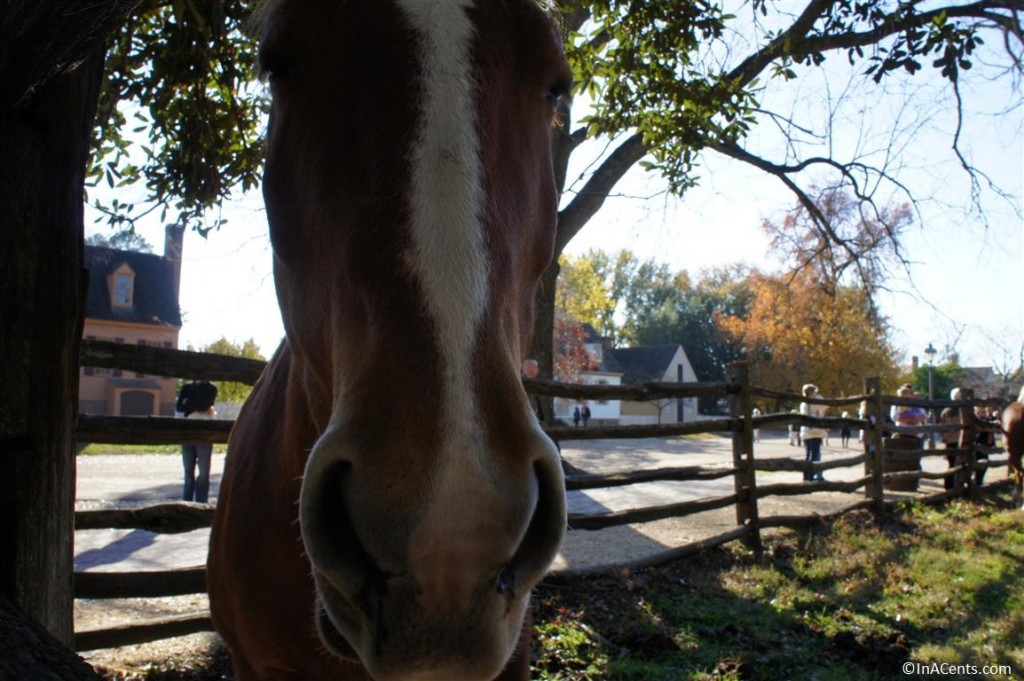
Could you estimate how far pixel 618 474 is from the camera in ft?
22.6

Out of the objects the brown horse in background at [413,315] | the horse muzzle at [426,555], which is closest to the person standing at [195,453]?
the brown horse in background at [413,315]

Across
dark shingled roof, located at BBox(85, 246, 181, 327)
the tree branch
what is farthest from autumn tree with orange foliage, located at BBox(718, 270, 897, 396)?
dark shingled roof, located at BBox(85, 246, 181, 327)

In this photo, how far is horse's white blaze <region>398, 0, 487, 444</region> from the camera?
3.75ft

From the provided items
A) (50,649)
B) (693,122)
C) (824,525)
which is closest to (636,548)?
(824,525)

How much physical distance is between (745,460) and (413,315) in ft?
24.2

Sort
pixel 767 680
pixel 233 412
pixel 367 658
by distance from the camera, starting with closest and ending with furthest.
→ pixel 367 658
pixel 767 680
pixel 233 412

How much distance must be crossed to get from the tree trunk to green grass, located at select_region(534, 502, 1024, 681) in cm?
313

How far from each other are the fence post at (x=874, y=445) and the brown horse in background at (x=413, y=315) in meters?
9.66

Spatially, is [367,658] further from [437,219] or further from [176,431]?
[176,431]

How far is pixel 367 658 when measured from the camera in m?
1.08

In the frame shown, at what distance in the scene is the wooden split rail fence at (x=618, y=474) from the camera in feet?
13.3

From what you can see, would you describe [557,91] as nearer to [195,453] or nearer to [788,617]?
[788,617]

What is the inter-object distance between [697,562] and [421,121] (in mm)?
6408

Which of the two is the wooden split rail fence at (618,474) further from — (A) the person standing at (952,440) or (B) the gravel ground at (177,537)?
(B) the gravel ground at (177,537)
